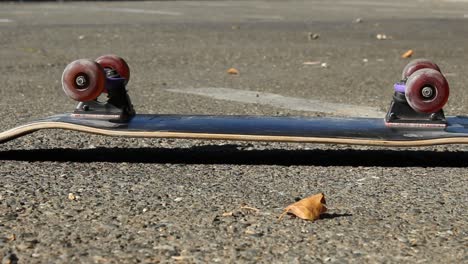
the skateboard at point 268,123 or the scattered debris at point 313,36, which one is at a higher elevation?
the skateboard at point 268,123

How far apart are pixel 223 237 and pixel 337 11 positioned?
16738mm

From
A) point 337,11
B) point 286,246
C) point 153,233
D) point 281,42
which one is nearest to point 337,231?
point 286,246

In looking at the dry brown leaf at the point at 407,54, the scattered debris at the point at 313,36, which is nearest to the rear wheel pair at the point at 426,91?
the dry brown leaf at the point at 407,54

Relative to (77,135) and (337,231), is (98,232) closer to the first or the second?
(337,231)

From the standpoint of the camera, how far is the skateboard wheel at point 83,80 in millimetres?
4215

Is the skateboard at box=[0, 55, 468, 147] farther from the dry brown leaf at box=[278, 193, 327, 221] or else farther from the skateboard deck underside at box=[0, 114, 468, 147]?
the dry brown leaf at box=[278, 193, 327, 221]

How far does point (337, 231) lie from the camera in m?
3.06

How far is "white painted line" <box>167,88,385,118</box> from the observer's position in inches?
237

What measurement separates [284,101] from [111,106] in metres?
2.37

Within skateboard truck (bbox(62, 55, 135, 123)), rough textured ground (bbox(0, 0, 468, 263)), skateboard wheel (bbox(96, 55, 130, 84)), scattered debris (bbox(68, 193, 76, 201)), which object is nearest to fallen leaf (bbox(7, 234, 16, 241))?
rough textured ground (bbox(0, 0, 468, 263))

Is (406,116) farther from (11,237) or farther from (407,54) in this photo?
(407,54)

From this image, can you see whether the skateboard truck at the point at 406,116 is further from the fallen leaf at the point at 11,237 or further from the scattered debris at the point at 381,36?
the scattered debris at the point at 381,36

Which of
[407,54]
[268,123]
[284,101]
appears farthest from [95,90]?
[407,54]

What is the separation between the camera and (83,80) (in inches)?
166
